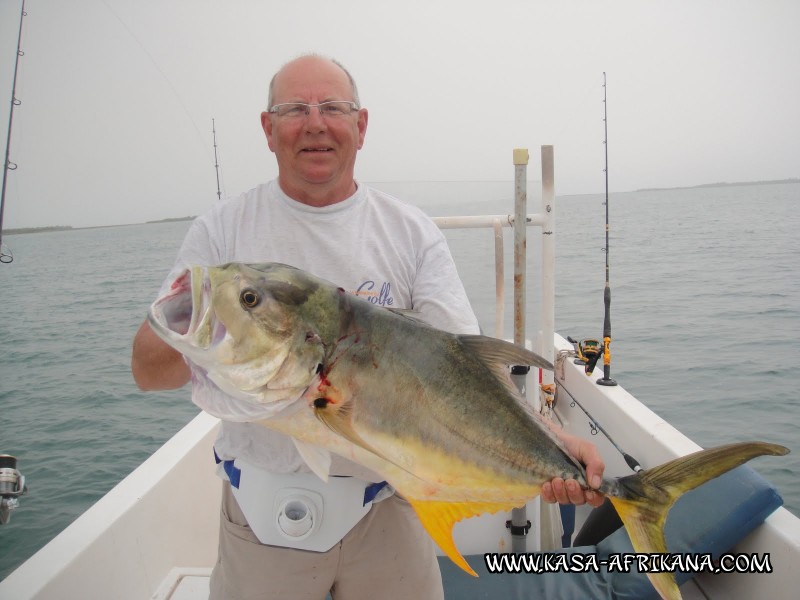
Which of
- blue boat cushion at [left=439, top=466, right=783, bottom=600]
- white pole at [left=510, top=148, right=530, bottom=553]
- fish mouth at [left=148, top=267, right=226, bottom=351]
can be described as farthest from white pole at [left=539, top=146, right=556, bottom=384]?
fish mouth at [left=148, top=267, right=226, bottom=351]

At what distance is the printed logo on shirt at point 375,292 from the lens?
206 centimetres

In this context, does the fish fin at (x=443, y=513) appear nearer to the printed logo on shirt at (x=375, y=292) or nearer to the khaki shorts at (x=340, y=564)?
the khaki shorts at (x=340, y=564)

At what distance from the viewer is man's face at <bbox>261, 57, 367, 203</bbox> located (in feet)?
6.57

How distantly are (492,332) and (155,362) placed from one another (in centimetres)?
327

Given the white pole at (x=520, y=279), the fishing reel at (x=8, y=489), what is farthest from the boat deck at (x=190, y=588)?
the fishing reel at (x=8, y=489)

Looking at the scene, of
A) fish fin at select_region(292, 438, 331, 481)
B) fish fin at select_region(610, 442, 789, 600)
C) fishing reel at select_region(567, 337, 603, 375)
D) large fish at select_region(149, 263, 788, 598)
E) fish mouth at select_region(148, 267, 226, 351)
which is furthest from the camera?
fishing reel at select_region(567, 337, 603, 375)

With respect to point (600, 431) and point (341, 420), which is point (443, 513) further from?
point (600, 431)

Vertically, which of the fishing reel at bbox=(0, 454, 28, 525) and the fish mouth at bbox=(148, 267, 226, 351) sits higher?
the fish mouth at bbox=(148, 267, 226, 351)

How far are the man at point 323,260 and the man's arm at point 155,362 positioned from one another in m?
0.31

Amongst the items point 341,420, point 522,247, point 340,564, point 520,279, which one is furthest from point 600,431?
point 341,420

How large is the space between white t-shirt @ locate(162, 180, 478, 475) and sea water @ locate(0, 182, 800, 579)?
6.80ft

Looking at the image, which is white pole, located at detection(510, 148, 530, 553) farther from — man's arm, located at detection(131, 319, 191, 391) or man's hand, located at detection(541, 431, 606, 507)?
man's arm, located at detection(131, 319, 191, 391)

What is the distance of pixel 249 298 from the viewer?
5.16 feet

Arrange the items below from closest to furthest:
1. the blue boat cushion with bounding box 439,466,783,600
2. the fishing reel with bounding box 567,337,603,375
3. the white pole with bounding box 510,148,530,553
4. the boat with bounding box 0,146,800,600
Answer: the boat with bounding box 0,146,800,600, the blue boat cushion with bounding box 439,466,783,600, the white pole with bounding box 510,148,530,553, the fishing reel with bounding box 567,337,603,375
